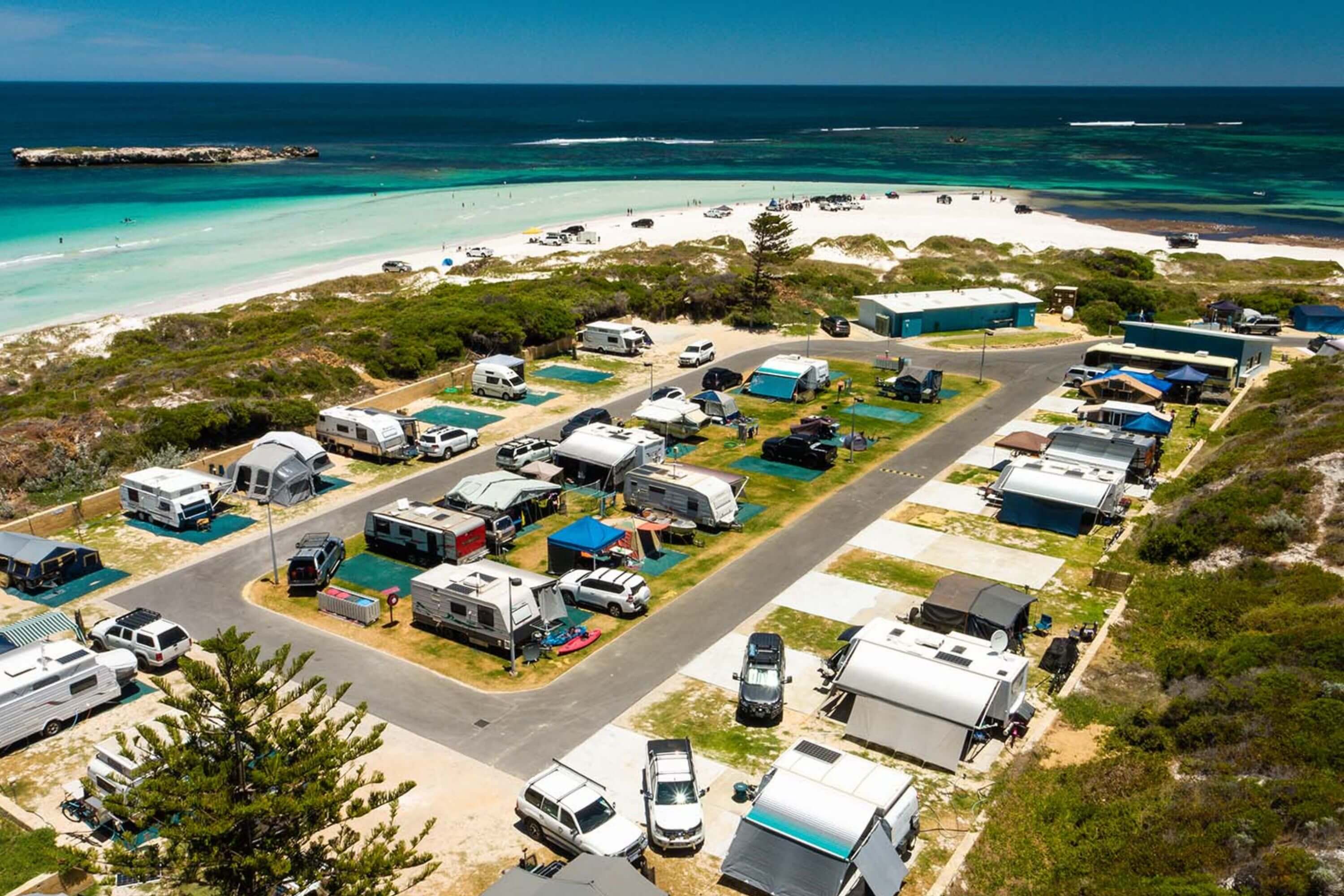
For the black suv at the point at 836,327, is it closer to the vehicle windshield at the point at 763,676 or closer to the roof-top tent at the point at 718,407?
the roof-top tent at the point at 718,407

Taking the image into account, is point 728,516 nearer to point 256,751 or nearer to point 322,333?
point 256,751

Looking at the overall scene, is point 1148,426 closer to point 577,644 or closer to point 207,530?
point 577,644

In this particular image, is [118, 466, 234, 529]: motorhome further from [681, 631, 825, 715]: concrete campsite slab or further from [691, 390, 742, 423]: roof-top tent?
[691, 390, 742, 423]: roof-top tent

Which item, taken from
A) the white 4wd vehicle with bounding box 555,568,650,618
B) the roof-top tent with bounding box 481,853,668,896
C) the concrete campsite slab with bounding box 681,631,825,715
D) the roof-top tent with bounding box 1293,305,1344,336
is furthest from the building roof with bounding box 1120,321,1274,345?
the roof-top tent with bounding box 481,853,668,896

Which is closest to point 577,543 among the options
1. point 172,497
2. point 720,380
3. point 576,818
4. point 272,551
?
point 272,551

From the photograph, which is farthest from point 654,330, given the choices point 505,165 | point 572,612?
point 505,165
